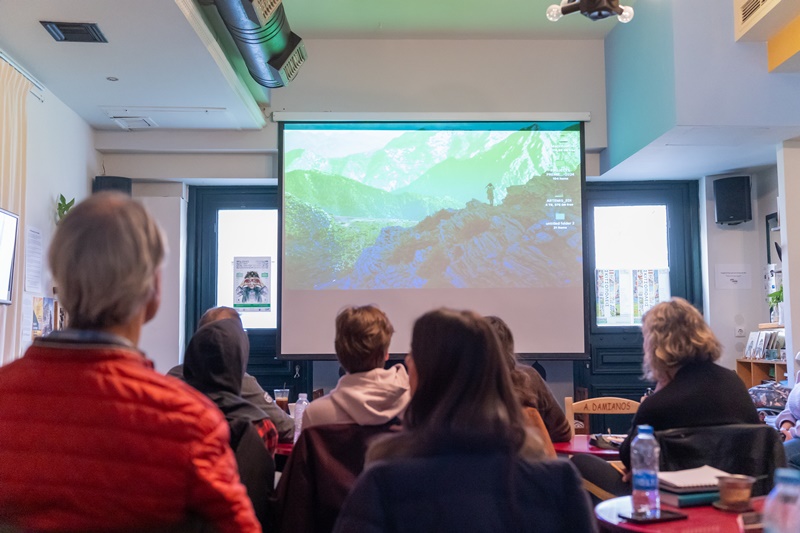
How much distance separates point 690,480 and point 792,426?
2.78 m

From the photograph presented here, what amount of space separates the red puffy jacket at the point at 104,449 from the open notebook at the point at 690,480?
147 centimetres

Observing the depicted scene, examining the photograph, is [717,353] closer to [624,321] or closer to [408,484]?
[408,484]

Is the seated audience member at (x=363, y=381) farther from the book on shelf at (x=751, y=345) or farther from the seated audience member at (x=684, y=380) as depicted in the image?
the book on shelf at (x=751, y=345)

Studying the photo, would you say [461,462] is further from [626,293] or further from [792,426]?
[626,293]

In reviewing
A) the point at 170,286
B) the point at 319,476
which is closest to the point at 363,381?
the point at 319,476

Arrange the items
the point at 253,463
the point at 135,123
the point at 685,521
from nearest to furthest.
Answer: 1. the point at 685,521
2. the point at 253,463
3. the point at 135,123

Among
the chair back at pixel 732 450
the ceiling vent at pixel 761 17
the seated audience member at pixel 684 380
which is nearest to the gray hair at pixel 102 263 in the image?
the chair back at pixel 732 450

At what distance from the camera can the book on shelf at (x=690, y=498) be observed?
2.10 meters

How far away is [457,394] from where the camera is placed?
1.39 meters

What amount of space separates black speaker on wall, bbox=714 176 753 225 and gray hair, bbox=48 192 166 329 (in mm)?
6005

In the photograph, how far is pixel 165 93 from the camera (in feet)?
17.2

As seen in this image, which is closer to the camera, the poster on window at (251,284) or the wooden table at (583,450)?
the wooden table at (583,450)

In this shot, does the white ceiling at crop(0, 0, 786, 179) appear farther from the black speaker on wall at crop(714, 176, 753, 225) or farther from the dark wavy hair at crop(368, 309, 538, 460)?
the dark wavy hair at crop(368, 309, 538, 460)

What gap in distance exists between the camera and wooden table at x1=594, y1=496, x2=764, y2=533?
1906 millimetres
